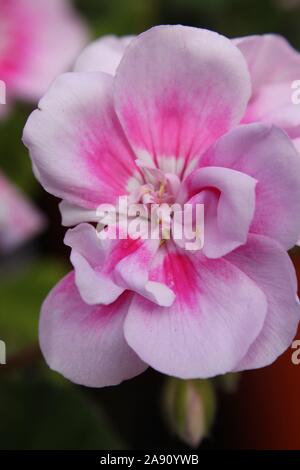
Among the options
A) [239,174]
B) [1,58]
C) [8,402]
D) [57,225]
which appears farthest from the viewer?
[57,225]

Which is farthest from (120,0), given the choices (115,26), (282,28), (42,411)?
(42,411)

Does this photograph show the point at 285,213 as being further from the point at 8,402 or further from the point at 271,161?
the point at 8,402

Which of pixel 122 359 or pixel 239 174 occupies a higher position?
pixel 239 174

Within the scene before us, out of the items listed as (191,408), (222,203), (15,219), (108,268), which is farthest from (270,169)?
(15,219)

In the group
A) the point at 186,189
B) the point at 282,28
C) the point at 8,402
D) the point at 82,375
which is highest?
the point at 186,189

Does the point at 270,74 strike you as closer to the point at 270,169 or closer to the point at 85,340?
the point at 270,169

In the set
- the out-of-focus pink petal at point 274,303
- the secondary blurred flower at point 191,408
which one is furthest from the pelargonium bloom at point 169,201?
the secondary blurred flower at point 191,408
